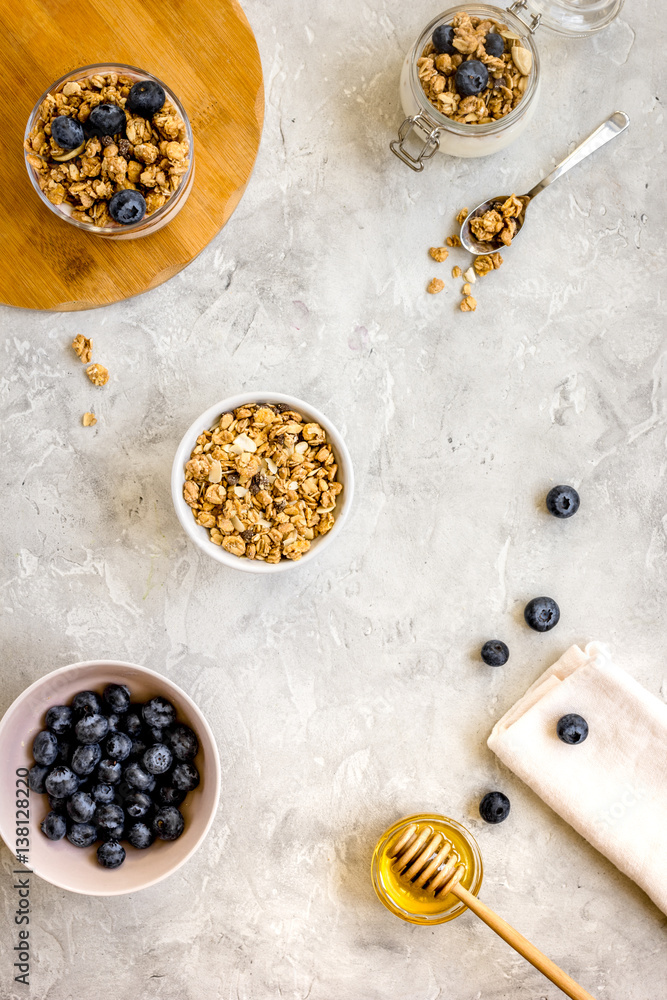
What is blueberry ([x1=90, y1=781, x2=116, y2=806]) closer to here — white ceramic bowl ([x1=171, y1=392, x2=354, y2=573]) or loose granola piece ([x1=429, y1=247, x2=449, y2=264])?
white ceramic bowl ([x1=171, y1=392, x2=354, y2=573])

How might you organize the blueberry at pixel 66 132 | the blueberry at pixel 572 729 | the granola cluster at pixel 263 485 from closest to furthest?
the blueberry at pixel 66 132
the granola cluster at pixel 263 485
the blueberry at pixel 572 729

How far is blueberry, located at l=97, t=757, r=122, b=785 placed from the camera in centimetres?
129

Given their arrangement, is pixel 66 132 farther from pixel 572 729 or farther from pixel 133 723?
pixel 572 729

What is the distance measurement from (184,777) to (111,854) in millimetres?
187

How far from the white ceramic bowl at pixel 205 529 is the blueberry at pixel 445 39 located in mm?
702

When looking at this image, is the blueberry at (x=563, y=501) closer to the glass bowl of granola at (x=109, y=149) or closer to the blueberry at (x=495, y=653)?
the blueberry at (x=495, y=653)

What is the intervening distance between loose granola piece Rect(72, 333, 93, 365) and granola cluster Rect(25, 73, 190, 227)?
0.24 metres

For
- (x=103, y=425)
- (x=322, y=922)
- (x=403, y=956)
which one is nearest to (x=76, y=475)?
(x=103, y=425)

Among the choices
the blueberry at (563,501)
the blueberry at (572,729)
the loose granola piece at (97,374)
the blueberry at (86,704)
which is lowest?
the blueberry at (572,729)

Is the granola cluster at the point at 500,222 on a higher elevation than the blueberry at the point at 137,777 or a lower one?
higher

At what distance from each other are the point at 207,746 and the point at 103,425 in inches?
26.3

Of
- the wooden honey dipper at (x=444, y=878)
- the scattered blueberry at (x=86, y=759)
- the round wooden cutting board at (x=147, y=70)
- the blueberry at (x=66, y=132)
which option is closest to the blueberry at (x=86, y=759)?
the scattered blueberry at (x=86, y=759)

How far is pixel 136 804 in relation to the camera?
4.25 feet

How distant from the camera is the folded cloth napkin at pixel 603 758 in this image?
1412mm
